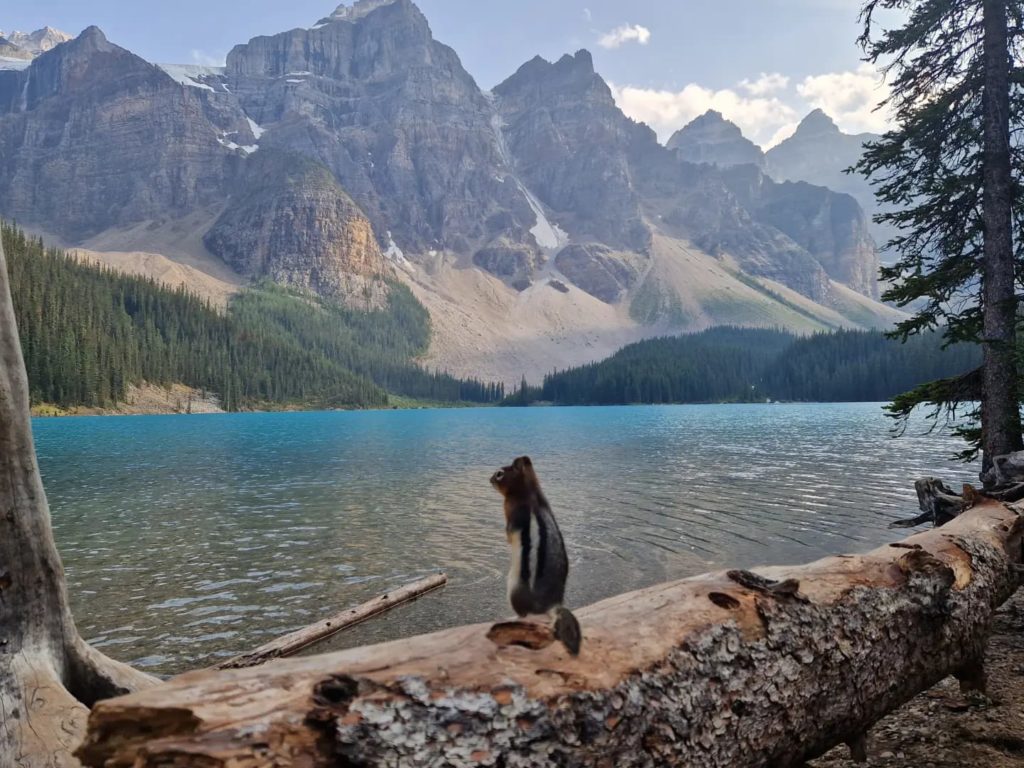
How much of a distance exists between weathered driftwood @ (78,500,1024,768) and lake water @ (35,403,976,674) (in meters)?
10.1

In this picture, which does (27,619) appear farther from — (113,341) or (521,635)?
(113,341)

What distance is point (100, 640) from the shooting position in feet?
43.2

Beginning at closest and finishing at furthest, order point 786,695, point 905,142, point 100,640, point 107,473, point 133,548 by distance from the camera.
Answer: point 786,695 → point 100,640 → point 905,142 → point 133,548 → point 107,473

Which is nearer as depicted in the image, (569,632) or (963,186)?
(569,632)

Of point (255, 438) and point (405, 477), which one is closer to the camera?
point (405, 477)

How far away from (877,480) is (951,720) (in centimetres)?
3389

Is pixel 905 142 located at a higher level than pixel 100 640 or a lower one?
higher

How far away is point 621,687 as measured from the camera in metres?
3.77

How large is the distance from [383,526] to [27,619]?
68.6 feet

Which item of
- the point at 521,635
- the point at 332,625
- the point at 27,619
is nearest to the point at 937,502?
the point at 332,625

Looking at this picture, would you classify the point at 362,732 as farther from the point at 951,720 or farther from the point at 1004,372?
the point at 1004,372

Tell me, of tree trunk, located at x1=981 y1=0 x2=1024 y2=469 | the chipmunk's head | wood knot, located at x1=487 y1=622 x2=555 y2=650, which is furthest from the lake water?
wood knot, located at x1=487 y1=622 x2=555 y2=650

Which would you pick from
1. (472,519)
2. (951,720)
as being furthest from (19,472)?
(472,519)

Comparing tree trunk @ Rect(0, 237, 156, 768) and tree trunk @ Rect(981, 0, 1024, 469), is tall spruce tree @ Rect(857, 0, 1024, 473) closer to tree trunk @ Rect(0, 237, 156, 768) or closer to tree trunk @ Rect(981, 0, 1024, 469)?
tree trunk @ Rect(981, 0, 1024, 469)
